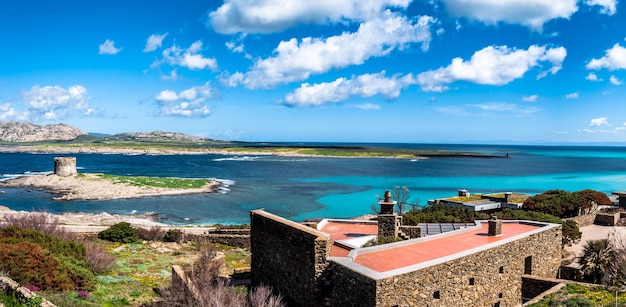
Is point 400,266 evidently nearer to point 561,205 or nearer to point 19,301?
point 19,301

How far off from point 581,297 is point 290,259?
9.79 meters

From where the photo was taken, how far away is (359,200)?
57.1 metres

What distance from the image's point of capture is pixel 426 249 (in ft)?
48.1

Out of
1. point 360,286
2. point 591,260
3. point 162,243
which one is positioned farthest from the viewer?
point 162,243

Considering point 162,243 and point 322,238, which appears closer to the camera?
point 322,238

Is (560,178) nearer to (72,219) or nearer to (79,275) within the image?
(72,219)

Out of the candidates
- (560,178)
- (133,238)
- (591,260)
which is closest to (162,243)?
(133,238)

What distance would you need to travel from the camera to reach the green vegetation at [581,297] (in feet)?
44.8

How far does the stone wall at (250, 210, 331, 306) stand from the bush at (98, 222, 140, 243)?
41.1 feet

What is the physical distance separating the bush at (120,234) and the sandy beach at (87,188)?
30.5 m

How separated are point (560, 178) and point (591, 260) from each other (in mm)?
81076

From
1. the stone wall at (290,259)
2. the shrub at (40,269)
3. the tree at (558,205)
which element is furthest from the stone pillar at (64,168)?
the tree at (558,205)

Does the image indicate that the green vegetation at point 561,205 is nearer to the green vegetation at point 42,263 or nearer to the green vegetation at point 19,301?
the green vegetation at point 42,263

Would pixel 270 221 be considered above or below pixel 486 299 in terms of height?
above
